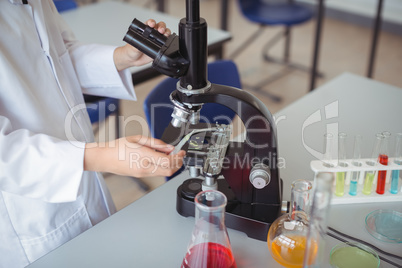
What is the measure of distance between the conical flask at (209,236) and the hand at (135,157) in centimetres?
12

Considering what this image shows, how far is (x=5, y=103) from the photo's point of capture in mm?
934

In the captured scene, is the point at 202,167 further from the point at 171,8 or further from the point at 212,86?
the point at 171,8

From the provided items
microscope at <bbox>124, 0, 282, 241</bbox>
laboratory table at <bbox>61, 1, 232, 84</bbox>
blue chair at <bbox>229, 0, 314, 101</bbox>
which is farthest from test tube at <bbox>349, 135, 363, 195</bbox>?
blue chair at <bbox>229, 0, 314, 101</bbox>

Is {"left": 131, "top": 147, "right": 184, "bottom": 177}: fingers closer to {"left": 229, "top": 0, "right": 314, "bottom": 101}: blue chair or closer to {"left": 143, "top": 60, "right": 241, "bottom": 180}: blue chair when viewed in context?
{"left": 143, "top": 60, "right": 241, "bottom": 180}: blue chair

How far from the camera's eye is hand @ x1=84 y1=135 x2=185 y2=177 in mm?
820

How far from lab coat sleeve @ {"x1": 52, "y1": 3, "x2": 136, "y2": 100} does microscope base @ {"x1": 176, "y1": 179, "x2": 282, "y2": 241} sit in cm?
43

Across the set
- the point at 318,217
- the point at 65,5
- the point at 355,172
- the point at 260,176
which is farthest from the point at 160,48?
the point at 65,5

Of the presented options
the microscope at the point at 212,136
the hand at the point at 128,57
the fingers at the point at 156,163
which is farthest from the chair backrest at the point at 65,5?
the fingers at the point at 156,163

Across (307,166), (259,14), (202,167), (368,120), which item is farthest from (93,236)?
(259,14)

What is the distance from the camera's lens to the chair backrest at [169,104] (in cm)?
140

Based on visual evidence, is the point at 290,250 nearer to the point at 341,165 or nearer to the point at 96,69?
the point at 341,165

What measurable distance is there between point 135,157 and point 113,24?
1.44 m

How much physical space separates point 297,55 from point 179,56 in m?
3.12

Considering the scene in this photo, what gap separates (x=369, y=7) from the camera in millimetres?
3932
